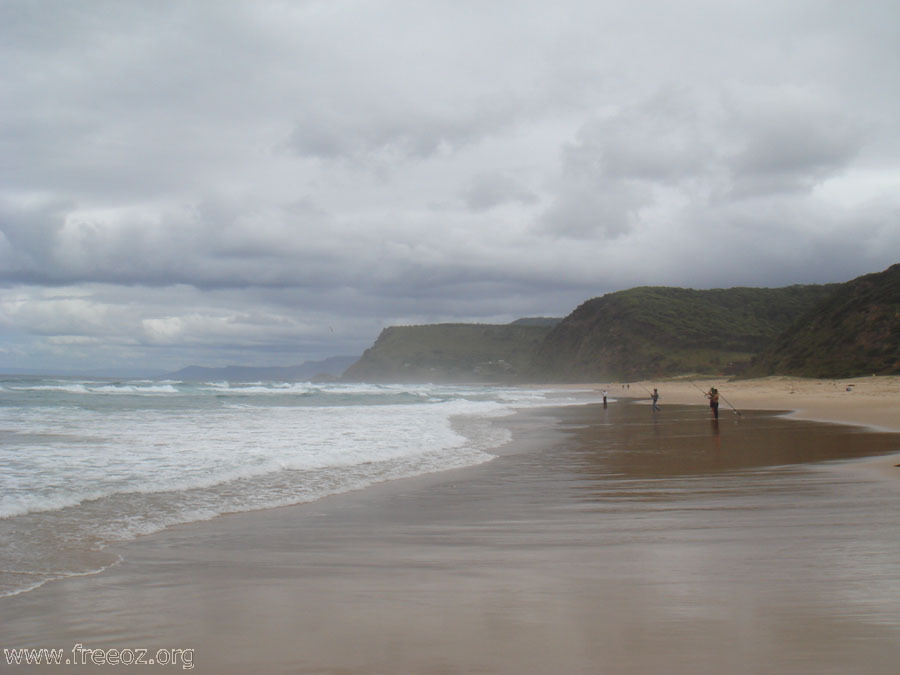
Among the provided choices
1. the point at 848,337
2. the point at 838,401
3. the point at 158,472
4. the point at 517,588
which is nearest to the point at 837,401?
the point at 838,401

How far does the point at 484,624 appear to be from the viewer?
3.74 meters

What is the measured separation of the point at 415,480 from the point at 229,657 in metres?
7.11

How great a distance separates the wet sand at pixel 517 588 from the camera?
3314 millimetres

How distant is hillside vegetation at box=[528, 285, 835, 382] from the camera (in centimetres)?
10500

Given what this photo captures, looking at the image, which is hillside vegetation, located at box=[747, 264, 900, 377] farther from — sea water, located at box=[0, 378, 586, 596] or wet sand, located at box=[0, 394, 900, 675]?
wet sand, located at box=[0, 394, 900, 675]

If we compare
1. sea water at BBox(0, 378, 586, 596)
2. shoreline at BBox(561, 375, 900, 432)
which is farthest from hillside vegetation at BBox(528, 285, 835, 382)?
sea water at BBox(0, 378, 586, 596)

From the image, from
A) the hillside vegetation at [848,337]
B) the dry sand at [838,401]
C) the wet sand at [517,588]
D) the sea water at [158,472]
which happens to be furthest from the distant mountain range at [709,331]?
the wet sand at [517,588]

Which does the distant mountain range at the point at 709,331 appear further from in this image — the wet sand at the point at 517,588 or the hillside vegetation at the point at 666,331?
the wet sand at the point at 517,588

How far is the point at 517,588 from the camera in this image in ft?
14.6

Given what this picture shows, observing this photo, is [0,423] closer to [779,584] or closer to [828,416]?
[779,584]

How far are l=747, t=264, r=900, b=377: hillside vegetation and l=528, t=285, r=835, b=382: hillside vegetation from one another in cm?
3017

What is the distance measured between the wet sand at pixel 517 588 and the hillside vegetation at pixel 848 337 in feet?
158

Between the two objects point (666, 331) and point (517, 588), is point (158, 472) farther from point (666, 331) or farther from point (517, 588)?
point (666, 331)

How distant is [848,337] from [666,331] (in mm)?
59543
